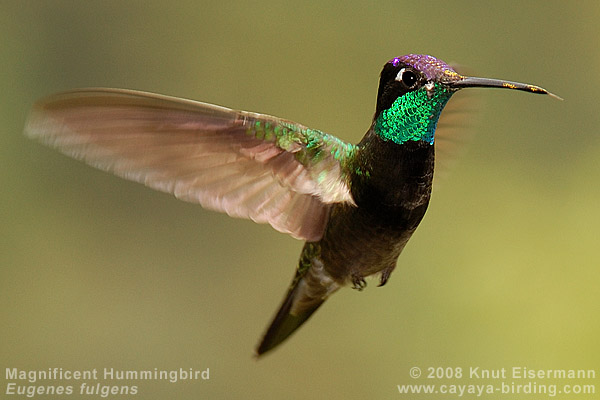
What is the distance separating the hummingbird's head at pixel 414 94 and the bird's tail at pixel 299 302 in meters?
0.33

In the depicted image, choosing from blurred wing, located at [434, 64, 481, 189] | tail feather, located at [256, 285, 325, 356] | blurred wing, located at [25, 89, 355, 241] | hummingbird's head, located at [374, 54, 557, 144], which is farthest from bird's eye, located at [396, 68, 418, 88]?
tail feather, located at [256, 285, 325, 356]

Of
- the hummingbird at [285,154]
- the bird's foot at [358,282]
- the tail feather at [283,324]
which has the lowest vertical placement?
the tail feather at [283,324]

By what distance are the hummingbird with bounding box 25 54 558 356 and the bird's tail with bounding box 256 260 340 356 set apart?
10cm

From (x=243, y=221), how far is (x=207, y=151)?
1.47 m

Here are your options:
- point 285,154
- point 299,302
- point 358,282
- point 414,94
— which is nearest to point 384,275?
point 358,282

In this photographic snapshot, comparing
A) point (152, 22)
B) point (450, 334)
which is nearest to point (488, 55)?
point (450, 334)

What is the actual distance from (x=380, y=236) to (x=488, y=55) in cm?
155

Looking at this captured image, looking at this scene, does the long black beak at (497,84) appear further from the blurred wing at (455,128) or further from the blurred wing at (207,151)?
the blurred wing at (455,128)

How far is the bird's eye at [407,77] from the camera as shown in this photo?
796 millimetres

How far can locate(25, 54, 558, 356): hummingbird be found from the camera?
0.78m

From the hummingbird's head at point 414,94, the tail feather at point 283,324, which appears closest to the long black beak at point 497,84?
the hummingbird's head at point 414,94

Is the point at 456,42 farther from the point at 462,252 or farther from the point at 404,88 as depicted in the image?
the point at 404,88

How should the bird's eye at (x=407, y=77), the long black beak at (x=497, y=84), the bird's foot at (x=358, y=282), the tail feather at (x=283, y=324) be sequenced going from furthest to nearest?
the tail feather at (x=283, y=324), the bird's foot at (x=358, y=282), the bird's eye at (x=407, y=77), the long black beak at (x=497, y=84)

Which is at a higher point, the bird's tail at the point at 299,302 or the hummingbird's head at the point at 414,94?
the hummingbird's head at the point at 414,94
